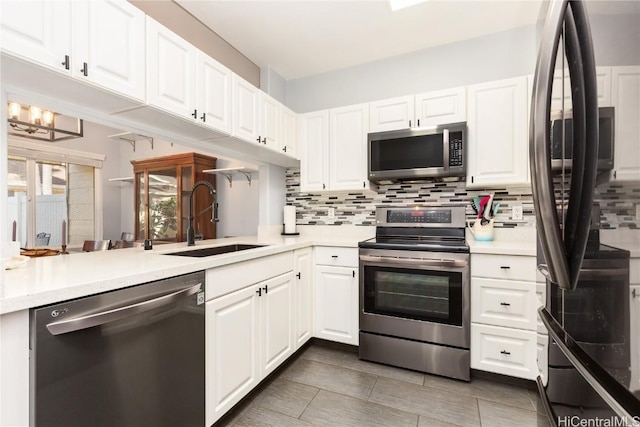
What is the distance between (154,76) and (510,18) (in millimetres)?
2699

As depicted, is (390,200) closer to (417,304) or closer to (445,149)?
(445,149)

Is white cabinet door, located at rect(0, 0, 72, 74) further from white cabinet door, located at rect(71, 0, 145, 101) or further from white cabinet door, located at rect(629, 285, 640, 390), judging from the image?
white cabinet door, located at rect(629, 285, 640, 390)

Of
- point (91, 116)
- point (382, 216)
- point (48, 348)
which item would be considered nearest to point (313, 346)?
point (382, 216)

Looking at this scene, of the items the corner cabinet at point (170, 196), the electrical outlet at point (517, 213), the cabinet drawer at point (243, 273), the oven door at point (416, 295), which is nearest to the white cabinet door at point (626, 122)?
the cabinet drawer at point (243, 273)

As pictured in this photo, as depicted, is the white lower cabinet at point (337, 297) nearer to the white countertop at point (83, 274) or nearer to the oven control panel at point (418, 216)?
the oven control panel at point (418, 216)

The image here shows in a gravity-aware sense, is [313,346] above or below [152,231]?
below

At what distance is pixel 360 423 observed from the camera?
1.63 meters

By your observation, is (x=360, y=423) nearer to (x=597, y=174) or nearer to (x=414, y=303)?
(x=414, y=303)

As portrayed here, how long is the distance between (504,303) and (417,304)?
551 millimetres

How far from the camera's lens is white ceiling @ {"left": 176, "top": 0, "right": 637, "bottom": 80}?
2211 mm

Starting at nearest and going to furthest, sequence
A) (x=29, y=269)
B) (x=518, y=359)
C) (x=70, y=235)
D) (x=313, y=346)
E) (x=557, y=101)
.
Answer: (x=557, y=101) → (x=29, y=269) → (x=518, y=359) → (x=313, y=346) → (x=70, y=235)

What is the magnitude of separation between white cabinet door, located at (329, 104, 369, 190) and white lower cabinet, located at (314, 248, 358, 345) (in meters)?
0.69

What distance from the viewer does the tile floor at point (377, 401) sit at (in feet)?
5.39

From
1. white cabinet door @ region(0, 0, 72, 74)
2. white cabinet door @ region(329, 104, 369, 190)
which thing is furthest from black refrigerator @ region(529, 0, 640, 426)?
white cabinet door @ region(329, 104, 369, 190)
